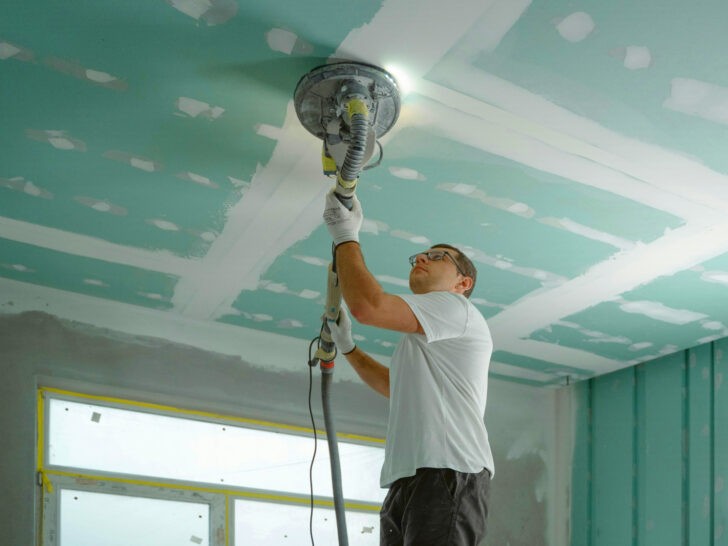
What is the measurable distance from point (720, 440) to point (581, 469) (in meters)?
0.98

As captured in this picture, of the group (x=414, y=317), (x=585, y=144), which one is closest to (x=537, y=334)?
(x=585, y=144)

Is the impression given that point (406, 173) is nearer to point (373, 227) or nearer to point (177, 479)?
point (373, 227)

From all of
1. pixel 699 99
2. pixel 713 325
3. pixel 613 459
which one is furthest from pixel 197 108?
pixel 613 459

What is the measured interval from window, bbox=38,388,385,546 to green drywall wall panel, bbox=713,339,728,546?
1.72 metres

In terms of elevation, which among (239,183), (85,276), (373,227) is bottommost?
(85,276)

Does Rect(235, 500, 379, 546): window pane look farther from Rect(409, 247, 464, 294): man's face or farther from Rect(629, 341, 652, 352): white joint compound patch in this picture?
Rect(409, 247, 464, 294): man's face

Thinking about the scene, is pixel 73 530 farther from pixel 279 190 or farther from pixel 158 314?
pixel 279 190

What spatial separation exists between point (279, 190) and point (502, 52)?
1.13 m

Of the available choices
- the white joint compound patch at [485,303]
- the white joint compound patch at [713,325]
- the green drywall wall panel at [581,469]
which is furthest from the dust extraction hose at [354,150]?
the green drywall wall panel at [581,469]

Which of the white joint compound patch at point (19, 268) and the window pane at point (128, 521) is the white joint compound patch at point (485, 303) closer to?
the window pane at point (128, 521)

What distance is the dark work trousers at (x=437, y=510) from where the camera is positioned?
2494 millimetres

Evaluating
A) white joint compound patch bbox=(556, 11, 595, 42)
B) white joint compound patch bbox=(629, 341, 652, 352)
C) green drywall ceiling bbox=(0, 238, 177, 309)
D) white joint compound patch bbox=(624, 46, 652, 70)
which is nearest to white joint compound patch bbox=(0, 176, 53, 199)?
green drywall ceiling bbox=(0, 238, 177, 309)

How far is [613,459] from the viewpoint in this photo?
16.9 ft

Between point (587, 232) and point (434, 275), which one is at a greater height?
point (587, 232)
